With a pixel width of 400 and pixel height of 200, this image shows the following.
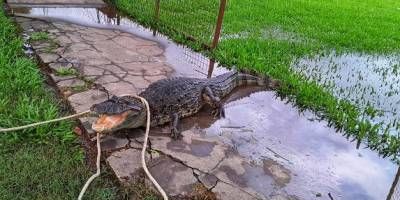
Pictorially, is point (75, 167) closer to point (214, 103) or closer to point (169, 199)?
point (169, 199)

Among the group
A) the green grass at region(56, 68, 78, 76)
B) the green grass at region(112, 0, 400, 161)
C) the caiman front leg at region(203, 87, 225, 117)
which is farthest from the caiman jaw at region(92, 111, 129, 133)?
the green grass at region(112, 0, 400, 161)

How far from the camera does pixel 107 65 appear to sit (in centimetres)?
535

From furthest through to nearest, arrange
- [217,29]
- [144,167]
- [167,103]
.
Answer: [217,29] → [167,103] → [144,167]

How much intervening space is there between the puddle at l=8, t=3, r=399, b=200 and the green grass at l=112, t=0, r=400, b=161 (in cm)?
31

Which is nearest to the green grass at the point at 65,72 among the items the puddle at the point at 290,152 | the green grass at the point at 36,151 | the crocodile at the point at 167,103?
the green grass at the point at 36,151

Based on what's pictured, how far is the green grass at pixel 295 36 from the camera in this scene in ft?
15.6

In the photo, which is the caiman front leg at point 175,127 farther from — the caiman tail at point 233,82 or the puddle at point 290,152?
the caiman tail at point 233,82

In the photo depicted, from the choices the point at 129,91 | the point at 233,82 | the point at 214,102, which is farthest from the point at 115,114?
the point at 233,82

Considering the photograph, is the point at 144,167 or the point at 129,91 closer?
the point at 144,167

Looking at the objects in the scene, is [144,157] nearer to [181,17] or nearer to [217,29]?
[217,29]

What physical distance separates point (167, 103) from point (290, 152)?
1.29 metres

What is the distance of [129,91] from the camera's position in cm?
461

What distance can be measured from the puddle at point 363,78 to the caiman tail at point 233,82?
0.83m

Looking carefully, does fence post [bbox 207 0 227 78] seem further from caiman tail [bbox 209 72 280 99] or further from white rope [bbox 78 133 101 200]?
white rope [bbox 78 133 101 200]
